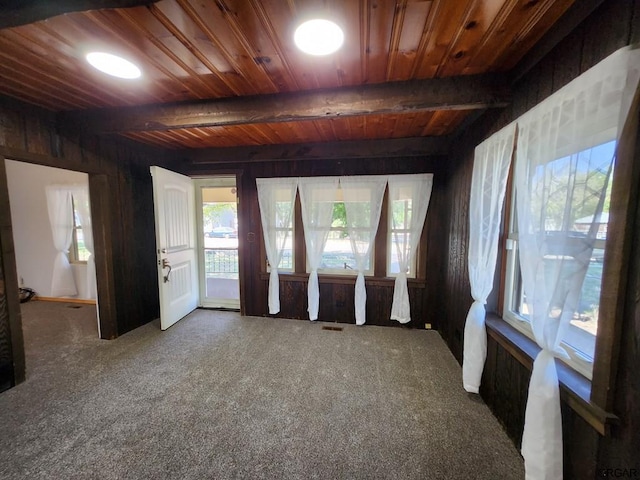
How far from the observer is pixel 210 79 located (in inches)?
63.2

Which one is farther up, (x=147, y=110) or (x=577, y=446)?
(x=147, y=110)

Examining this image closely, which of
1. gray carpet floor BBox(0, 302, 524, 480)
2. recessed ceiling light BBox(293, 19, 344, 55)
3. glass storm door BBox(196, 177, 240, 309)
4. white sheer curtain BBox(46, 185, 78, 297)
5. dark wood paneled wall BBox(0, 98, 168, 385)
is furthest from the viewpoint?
white sheer curtain BBox(46, 185, 78, 297)

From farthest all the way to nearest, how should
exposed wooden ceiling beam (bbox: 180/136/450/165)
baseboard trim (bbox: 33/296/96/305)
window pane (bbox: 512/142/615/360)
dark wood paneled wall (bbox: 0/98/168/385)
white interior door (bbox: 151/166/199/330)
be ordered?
baseboard trim (bbox: 33/296/96/305) < white interior door (bbox: 151/166/199/330) < exposed wooden ceiling beam (bbox: 180/136/450/165) < dark wood paneled wall (bbox: 0/98/168/385) < window pane (bbox: 512/142/615/360)

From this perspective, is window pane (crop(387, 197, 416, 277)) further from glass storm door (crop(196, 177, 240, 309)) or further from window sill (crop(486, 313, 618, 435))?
glass storm door (crop(196, 177, 240, 309))

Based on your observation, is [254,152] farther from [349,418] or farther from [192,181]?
[349,418]

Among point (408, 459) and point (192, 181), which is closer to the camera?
point (408, 459)

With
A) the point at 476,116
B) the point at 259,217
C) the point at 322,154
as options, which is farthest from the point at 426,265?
the point at 259,217

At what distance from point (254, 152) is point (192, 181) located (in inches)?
44.3

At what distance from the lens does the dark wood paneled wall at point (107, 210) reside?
1926mm

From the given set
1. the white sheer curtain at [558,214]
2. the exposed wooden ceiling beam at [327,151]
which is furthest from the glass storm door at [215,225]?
the white sheer curtain at [558,214]

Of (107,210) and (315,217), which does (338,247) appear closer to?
(315,217)

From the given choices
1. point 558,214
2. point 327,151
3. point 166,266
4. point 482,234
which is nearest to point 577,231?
point 558,214

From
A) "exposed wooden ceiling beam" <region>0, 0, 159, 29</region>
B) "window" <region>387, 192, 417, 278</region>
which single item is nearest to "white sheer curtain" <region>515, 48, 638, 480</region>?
"window" <region>387, 192, 417, 278</region>

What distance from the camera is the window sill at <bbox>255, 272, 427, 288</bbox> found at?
307 centimetres
